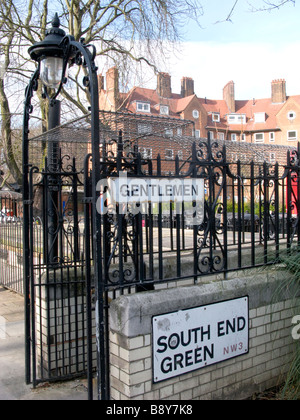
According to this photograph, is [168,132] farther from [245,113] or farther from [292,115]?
[245,113]

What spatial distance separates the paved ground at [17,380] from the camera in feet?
13.0

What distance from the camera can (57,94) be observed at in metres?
4.02

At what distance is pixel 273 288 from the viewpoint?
4.10m

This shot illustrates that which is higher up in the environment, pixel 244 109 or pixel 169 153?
pixel 244 109

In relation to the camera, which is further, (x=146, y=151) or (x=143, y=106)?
(x=143, y=106)

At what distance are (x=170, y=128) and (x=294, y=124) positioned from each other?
46364 mm

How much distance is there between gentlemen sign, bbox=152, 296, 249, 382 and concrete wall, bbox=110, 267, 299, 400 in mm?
58

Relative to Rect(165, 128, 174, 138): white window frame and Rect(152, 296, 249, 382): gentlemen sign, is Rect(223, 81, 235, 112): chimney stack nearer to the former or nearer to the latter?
Rect(165, 128, 174, 138): white window frame

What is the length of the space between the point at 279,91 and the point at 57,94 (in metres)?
51.4

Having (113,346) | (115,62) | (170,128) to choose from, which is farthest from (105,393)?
(115,62)

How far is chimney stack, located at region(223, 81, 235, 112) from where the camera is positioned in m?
53.3

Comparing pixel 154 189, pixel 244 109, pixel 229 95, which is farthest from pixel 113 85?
pixel 229 95
